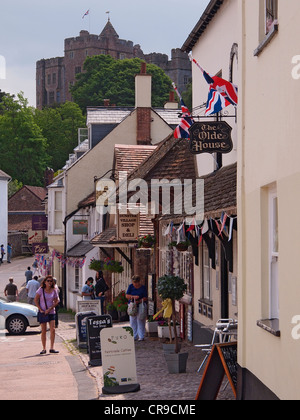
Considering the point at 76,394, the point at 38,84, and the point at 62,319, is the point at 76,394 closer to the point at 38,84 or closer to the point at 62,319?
the point at 62,319

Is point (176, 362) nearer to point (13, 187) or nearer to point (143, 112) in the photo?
point (143, 112)

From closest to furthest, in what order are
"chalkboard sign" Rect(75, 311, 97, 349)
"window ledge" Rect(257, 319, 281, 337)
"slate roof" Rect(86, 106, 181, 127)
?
1. "window ledge" Rect(257, 319, 281, 337)
2. "chalkboard sign" Rect(75, 311, 97, 349)
3. "slate roof" Rect(86, 106, 181, 127)

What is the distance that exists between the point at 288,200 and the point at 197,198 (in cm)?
794

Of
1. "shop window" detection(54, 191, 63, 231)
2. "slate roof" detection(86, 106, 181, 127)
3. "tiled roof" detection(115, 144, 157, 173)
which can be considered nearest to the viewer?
"tiled roof" detection(115, 144, 157, 173)

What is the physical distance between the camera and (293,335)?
7738 millimetres

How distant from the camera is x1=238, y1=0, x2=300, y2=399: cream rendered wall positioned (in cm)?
766

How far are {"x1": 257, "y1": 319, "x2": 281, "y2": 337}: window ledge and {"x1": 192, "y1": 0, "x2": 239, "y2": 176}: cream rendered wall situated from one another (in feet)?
20.6

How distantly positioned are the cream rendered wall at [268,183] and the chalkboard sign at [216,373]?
8.4 inches

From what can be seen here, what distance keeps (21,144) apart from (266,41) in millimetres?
79484

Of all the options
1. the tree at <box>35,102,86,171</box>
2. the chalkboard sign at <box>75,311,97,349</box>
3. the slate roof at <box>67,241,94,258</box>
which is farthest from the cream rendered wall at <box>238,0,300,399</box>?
the tree at <box>35,102,86,171</box>

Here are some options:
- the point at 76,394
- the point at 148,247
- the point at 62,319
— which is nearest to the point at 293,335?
the point at 76,394

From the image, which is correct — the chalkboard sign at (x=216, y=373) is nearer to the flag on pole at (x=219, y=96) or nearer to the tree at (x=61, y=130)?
the flag on pole at (x=219, y=96)

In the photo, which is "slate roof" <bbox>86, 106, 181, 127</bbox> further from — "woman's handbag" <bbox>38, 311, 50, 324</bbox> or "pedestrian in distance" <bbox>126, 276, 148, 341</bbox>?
"woman's handbag" <bbox>38, 311, 50, 324</bbox>

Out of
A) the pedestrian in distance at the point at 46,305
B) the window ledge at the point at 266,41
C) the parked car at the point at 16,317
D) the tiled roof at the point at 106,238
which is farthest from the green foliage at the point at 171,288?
the tiled roof at the point at 106,238
